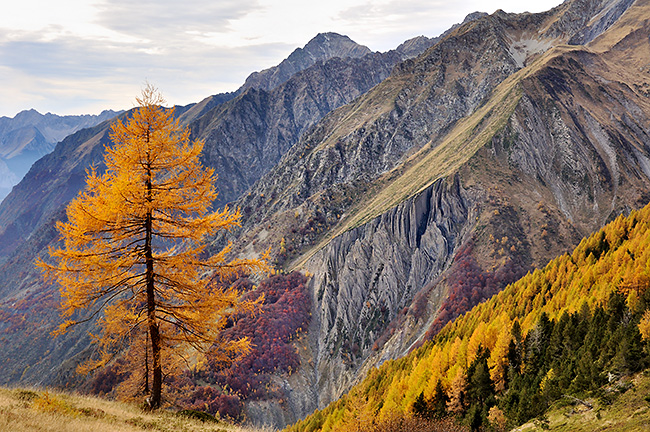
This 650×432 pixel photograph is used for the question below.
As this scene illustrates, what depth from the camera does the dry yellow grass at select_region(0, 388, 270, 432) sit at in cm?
1108

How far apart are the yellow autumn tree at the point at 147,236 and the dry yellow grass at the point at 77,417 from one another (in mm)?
1813

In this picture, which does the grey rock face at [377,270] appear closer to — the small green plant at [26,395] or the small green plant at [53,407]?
the small green plant at [26,395]

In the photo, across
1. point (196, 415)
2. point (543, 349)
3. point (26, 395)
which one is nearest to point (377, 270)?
point (543, 349)

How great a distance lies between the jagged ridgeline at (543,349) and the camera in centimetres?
2908

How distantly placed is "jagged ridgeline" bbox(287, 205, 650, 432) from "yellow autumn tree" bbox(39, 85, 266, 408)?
19.8 m

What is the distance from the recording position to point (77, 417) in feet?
43.2

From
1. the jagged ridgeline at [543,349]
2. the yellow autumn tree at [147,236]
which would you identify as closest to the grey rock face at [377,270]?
the jagged ridgeline at [543,349]

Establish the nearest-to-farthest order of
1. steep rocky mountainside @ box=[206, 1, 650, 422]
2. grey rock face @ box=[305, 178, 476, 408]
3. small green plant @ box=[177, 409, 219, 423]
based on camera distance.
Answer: small green plant @ box=[177, 409, 219, 423] → steep rocky mountainside @ box=[206, 1, 650, 422] → grey rock face @ box=[305, 178, 476, 408]

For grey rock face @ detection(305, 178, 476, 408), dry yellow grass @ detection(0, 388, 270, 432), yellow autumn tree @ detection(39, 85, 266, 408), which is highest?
yellow autumn tree @ detection(39, 85, 266, 408)

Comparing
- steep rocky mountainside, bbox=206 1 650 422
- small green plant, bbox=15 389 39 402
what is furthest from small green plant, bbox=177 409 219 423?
steep rocky mountainside, bbox=206 1 650 422

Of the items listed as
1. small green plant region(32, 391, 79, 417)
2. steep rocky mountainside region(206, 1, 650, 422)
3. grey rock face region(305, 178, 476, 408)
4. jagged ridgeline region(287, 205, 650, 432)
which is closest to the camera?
small green plant region(32, 391, 79, 417)

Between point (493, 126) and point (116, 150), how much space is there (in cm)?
12899

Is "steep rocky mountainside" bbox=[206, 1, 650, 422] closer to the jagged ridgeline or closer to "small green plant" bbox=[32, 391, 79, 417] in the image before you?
the jagged ridgeline

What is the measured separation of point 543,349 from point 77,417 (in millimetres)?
43479
